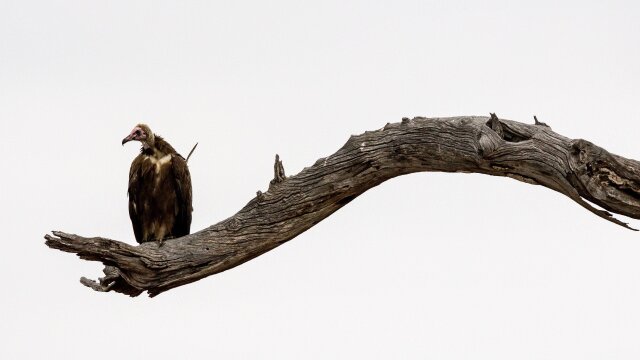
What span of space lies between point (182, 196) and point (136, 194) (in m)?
0.31

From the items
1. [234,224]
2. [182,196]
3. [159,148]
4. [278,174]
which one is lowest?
[234,224]

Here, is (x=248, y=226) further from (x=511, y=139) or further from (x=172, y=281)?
(x=511, y=139)

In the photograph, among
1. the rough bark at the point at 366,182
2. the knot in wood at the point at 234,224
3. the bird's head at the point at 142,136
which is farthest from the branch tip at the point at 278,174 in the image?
the bird's head at the point at 142,136

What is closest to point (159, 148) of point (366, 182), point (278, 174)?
point (278, 174)

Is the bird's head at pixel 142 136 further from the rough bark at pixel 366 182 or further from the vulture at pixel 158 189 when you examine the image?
the rough bark at pixel 366 182

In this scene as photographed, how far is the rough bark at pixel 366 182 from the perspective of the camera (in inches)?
225

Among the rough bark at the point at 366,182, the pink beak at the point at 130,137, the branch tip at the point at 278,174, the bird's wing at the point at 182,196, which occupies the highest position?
the pink beak at the point at 130,137

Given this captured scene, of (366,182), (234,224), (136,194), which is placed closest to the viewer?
(366,182)

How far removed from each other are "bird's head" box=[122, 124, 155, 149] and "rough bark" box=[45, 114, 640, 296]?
0.77m

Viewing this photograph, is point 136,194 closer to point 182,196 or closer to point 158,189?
Answer: point 158,189

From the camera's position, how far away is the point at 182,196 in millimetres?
6941

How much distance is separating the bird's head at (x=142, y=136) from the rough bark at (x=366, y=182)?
2.53 ft

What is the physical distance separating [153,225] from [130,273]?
860 mm

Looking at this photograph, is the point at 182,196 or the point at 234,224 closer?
the point at 234,224
